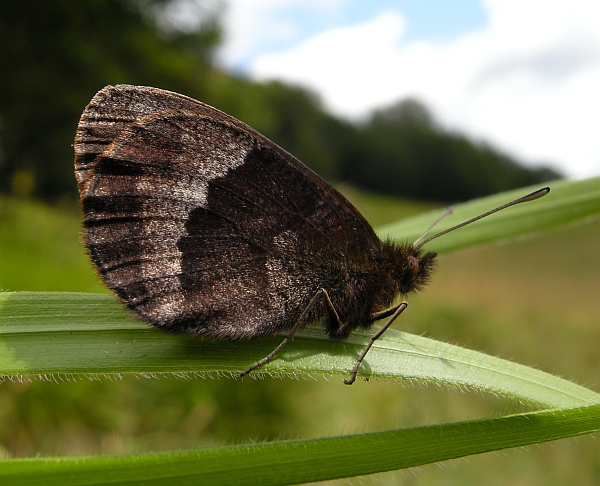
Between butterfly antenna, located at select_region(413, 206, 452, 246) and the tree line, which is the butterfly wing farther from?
the tree line

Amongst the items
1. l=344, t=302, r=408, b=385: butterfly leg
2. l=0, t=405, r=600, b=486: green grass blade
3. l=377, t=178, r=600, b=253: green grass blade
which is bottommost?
l=0, t=405, r=600, b=486: green grass blade

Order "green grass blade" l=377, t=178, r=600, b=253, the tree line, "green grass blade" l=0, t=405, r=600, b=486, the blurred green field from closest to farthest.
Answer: "green grass blade" l=0, t=405, r=600, b=486
"green grass blade" l=377, t=178, r=600, b=253
the blurred green field
the tree line

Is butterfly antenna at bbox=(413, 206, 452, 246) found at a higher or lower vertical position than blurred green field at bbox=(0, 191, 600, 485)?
higher

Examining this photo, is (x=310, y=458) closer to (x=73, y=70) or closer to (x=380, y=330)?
(x=380, y=330)

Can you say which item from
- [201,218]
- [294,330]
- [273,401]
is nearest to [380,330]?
[294,330]

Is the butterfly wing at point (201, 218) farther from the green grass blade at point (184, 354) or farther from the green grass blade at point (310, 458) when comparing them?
the green grass blade at point (310, 458)

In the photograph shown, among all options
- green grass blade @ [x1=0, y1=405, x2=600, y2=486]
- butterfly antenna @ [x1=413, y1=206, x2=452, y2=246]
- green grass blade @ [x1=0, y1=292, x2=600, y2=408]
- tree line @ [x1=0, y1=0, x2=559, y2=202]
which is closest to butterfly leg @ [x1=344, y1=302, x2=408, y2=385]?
green grass blade @ [x1=0, y1=292, x2=600, y2=408]

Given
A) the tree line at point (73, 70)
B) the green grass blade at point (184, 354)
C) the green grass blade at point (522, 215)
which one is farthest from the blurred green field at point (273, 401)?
the tree line at point (73, 70)
